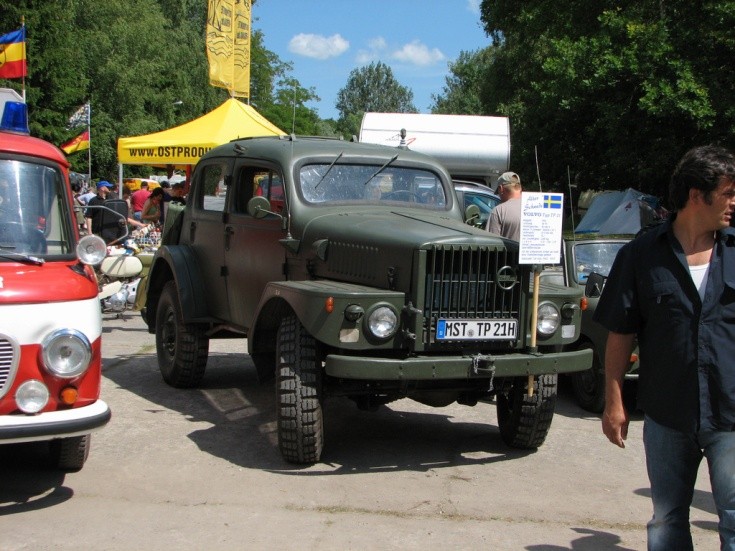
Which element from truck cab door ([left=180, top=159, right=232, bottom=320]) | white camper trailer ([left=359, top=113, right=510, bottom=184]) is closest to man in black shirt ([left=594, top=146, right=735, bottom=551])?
truck cab door ([left=180, top=159, right=232, bottom=320])

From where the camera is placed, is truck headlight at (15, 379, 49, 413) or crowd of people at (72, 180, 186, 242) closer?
truck headlight at (15, 379, 49, 413)

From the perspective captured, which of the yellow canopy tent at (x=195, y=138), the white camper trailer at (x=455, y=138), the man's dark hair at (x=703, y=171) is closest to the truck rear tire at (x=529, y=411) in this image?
the man's dark hair at (x=703, y=171)

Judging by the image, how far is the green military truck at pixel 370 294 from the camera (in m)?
5.77

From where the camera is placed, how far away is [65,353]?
492 cm

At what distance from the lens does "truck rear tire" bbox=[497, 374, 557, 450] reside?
21.1 ft

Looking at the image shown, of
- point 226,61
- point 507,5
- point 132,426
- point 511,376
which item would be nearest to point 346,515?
point 511,376

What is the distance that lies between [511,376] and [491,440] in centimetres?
121

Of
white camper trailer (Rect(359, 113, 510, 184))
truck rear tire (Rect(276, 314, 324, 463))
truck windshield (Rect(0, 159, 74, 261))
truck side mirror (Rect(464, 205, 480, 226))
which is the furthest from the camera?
white camper trailer (Rect(359, 113, 510, 184))

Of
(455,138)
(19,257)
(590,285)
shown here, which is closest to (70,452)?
(19,257)

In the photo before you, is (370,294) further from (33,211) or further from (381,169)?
(33,211)

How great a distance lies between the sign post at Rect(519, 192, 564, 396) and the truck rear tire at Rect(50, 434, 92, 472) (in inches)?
109

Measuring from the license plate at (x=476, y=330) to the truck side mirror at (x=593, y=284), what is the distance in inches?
76.0

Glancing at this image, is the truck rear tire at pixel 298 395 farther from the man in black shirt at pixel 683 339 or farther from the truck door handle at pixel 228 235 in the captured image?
the man in black shirt at pixel 683 339

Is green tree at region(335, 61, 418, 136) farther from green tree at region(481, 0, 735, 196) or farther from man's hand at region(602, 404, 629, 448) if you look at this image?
man's hand at region(602, 404, 629, 448)
